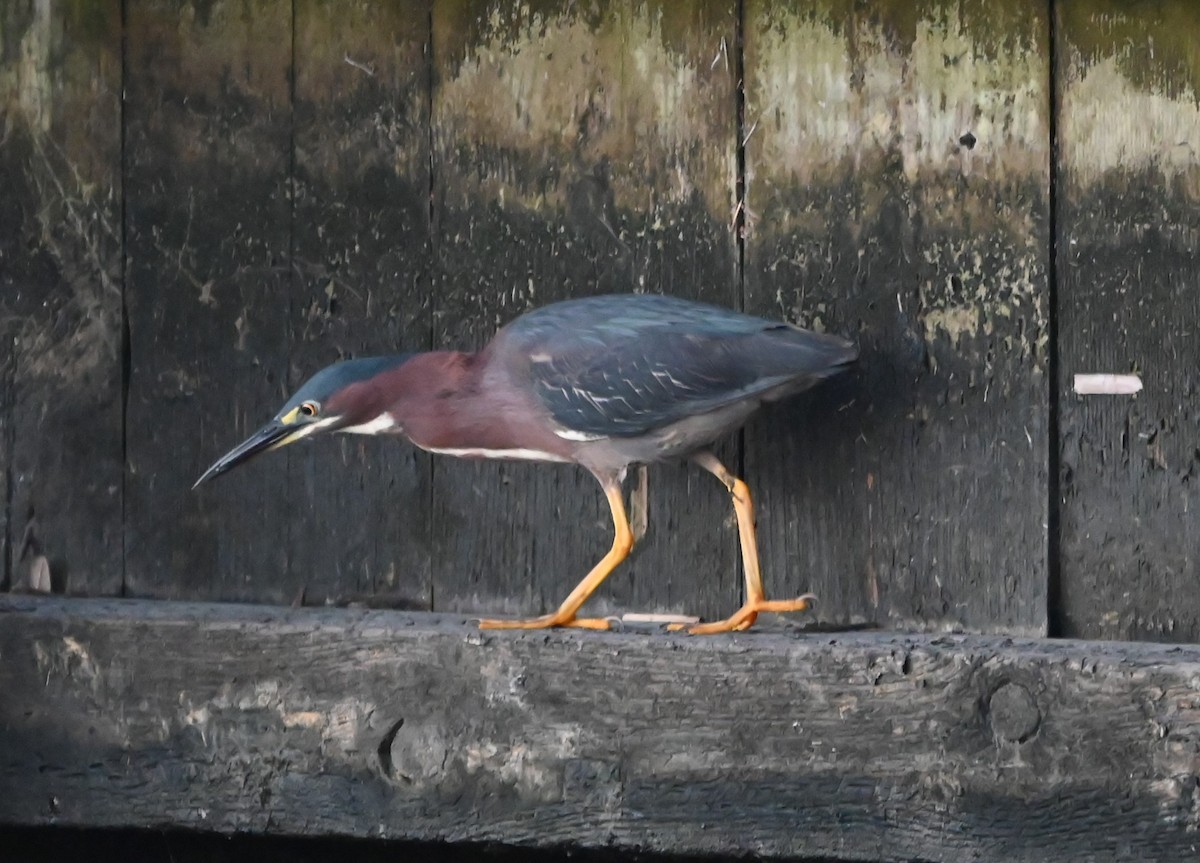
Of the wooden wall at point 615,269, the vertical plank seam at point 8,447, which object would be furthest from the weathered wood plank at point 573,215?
the vertical plank seam at point 8,447

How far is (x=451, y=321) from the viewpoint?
2213 millimetres

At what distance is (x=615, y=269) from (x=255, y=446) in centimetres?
52

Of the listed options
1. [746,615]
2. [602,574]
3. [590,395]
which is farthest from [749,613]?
[590,395]

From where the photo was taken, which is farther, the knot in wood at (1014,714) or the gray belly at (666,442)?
the gray belly at (666,442)

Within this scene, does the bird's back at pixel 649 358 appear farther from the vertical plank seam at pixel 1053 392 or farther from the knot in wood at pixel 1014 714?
the knot in wood at pixel 1014 714

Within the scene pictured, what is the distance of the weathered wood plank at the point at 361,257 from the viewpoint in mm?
2189

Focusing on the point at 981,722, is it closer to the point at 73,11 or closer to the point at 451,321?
the point at 451,321

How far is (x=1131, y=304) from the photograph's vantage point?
2.03 metres

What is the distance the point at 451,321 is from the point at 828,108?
57cm

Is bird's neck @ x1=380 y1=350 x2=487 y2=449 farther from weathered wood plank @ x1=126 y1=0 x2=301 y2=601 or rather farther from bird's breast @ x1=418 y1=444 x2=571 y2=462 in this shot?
weathered wood plank @ x1=126 y1=0 x2=301 y2=601

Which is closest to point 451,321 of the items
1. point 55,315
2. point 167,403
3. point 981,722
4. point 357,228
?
point 357,228

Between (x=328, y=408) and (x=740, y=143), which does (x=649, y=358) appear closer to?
(x=740, y=143)

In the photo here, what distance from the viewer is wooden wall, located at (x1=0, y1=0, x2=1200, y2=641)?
6.68ft

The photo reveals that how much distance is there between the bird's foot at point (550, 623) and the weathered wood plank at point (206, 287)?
34 centimetres
